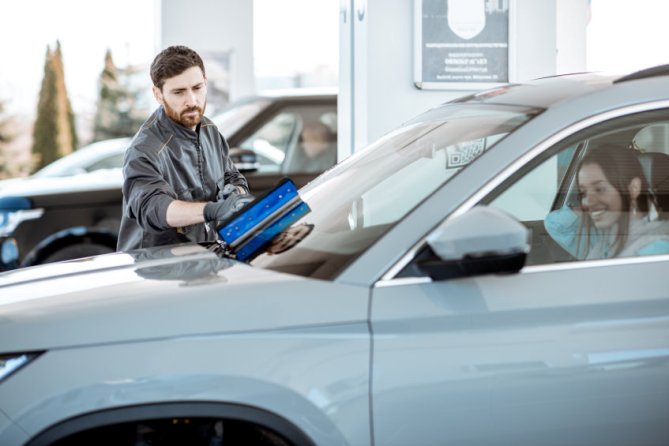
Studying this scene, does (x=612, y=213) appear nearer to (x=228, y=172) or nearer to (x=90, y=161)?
(x=228, y=172)

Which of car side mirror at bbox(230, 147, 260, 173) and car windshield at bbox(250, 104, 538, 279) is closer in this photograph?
car windshield at bbox(250, 104, 538, 279)

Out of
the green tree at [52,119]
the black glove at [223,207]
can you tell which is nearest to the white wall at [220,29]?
the black glove at [223,207]

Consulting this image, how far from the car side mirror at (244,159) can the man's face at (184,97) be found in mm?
2892

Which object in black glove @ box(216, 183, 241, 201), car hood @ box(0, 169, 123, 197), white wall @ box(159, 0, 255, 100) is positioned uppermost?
→ white wall @ box(159, 0, 255, 100)

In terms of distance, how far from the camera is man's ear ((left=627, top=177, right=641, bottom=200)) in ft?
10.1

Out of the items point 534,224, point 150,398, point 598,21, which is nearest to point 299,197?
point 534,224

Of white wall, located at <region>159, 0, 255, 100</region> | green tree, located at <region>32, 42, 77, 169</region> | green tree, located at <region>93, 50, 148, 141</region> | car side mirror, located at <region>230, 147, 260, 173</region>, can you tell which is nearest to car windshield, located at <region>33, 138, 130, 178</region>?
white wall, located at <region>159, 0, 255, 100</region>

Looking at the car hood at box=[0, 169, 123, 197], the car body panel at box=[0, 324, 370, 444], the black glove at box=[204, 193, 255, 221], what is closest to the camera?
the car body panel at box=[0, 324, 370, 444]

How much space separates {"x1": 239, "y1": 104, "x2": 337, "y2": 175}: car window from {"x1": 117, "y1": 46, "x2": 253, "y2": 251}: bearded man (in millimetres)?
3245

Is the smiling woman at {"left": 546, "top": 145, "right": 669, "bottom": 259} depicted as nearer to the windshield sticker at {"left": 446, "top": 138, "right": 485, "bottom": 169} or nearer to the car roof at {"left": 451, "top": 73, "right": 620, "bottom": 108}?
the car roof at {"left": 451, "top": 73, "right": 620, "bottom": 108}

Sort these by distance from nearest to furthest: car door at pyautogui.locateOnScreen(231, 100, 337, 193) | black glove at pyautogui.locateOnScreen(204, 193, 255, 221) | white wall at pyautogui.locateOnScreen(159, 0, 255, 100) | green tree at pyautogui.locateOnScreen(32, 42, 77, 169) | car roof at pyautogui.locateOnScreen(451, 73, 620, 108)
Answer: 1. car roof at pyautogui.locateOnScreen(451, 73, 620, 108)
2. black glove at pyautogui.locateOnScreen(204, 193, 255, 221)
3. car door at pyautogui.locateOnScreen(231, 100, 337, 193)
4. white wall at pyautogui.locateOnScreen(159, 0, 255, 100)
5. green tree at pyautogui.locateOnScreen(32, 42, 77, 169)

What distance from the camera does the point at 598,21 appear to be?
7.77m

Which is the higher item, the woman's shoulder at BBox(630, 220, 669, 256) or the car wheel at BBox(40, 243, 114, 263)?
the woman's shoulder at BBox(630, 220, 669, 256)

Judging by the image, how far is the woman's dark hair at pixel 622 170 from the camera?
308 cm
